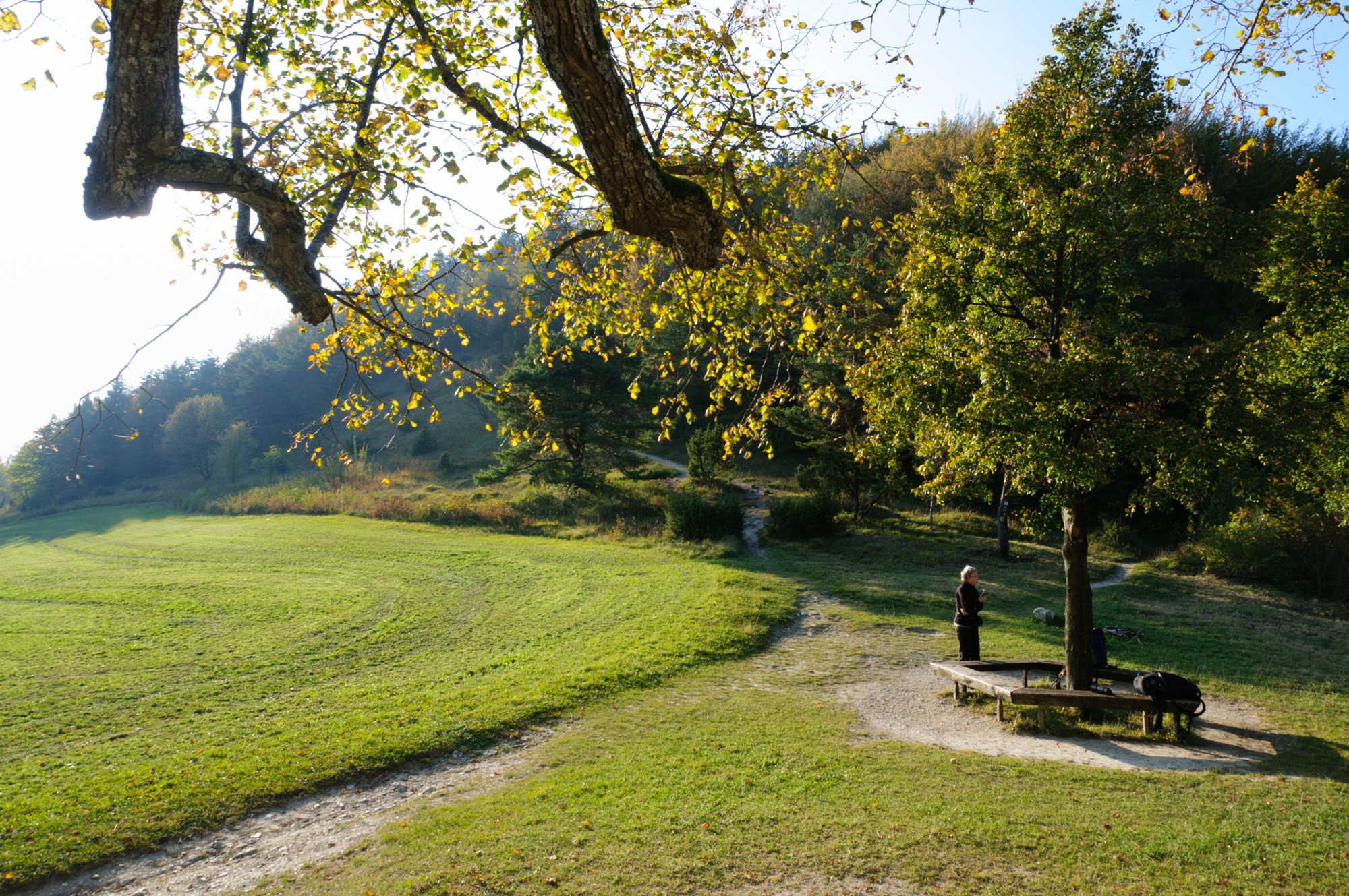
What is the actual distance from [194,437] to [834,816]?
239 ft

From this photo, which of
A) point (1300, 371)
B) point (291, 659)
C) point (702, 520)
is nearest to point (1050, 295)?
point (1300, 371)

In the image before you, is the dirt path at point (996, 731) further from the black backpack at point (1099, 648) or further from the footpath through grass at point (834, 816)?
the black backpack at point (1099, 648)

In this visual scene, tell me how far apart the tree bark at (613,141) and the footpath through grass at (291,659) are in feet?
22.0

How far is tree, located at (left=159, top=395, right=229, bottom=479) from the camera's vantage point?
64.0 m

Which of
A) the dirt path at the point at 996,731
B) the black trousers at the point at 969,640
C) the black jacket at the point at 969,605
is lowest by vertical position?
the dirt path at the point at 996,731

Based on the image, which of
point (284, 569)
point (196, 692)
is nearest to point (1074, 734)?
point (196, 692)

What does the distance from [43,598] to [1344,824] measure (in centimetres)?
Answer: 2674

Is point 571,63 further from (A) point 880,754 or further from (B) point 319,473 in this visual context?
(B) point 319,473

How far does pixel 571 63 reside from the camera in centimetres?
385

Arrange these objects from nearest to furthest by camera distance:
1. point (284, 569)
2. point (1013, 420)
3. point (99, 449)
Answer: point (1013, 420) < point (284, 569) < point (99, 449)

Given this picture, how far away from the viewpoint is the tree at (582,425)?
31.7 metres

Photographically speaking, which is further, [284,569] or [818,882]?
[284,569]

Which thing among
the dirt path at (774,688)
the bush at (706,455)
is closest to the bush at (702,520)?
the bush at (706,455)

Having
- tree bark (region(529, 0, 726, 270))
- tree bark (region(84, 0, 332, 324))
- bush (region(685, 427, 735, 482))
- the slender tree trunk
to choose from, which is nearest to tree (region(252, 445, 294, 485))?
bush (region(685, 427, 735, 482))
